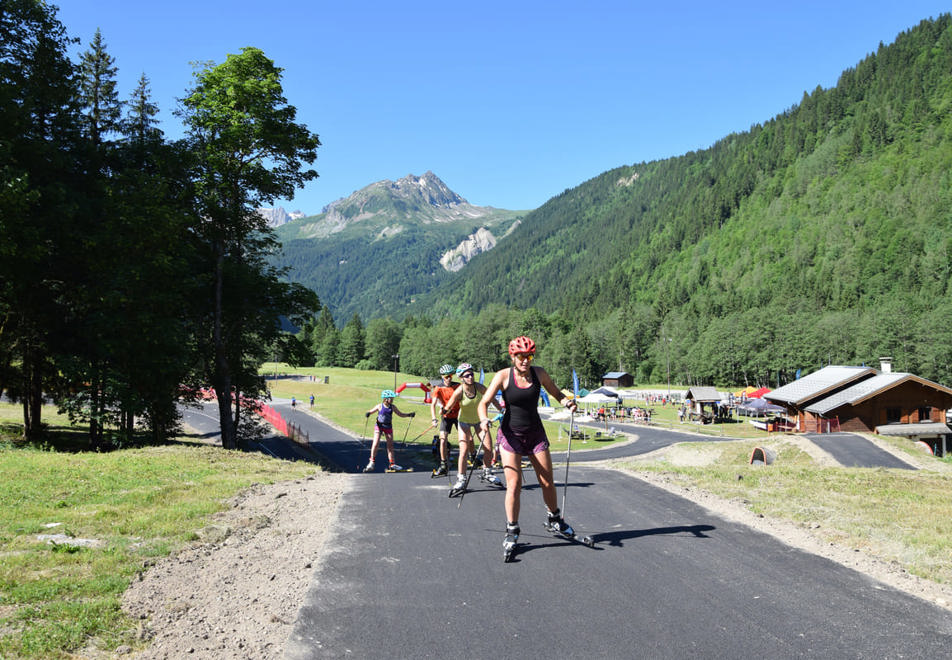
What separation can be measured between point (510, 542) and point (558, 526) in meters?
1.04

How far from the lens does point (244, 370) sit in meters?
27.0

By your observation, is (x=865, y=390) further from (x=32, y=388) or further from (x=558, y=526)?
(x=32, y=388)

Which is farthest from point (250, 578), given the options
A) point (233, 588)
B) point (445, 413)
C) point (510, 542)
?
point (445, 413)

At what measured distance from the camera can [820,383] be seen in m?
50.5

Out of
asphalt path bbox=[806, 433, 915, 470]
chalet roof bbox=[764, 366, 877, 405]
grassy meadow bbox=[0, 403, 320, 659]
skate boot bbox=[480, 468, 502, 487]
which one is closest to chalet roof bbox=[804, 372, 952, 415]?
chalet roof bbox=[764, 366, 877, 405]

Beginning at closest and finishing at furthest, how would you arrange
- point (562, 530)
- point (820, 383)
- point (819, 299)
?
point (562, 530) < point (820, 383) < point (819, 299)

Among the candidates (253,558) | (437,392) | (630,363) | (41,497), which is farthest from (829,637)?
(630,363)

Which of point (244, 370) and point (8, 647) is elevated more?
point (244, 370)

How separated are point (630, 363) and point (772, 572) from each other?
157188 mm

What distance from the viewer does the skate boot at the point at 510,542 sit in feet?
22.7

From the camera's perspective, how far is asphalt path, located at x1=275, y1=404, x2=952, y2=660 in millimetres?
4809

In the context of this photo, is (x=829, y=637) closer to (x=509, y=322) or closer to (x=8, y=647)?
(x=8, y=647)

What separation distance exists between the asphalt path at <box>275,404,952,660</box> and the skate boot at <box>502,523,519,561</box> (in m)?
0.13

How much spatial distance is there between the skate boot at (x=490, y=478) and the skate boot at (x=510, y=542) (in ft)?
13.4
